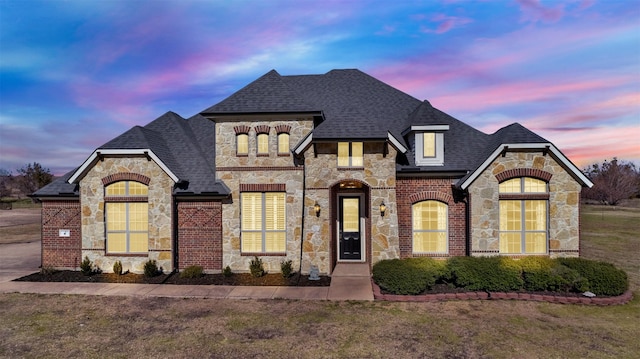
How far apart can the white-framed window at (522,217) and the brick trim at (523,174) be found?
218 millimetres

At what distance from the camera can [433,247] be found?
1487 centimetres

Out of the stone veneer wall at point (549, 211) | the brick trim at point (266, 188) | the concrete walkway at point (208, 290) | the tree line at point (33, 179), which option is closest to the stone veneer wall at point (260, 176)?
the brick trim at point (266, 188)

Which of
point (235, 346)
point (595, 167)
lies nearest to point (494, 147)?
point (235, 346)

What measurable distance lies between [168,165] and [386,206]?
31.1 feet

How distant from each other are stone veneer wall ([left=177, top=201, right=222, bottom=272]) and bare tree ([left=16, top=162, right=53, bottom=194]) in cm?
6951

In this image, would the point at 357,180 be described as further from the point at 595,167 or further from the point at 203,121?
the point at 595,167

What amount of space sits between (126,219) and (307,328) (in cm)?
1012

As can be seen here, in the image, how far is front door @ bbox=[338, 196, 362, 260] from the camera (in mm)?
15992

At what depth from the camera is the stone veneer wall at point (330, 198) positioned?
14.0 metres

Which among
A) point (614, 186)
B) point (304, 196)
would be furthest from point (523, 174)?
point (614, 186)

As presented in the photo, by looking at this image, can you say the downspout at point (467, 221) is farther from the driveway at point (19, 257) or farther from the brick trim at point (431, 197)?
the driveway at point (19, 257)

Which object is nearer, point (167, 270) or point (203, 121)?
point (167, 270)

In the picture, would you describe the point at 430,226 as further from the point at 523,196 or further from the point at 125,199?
the point at 125,199

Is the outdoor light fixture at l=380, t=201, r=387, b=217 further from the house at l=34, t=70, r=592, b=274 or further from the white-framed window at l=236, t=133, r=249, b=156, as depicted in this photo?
the white-framed window at l=236, t=133, r=249, b=156
